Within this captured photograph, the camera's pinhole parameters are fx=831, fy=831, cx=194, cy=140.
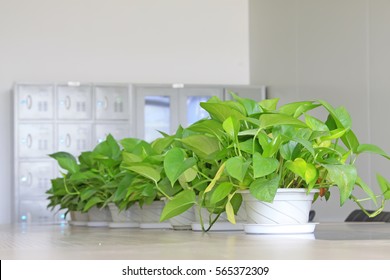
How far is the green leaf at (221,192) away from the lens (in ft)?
5.59

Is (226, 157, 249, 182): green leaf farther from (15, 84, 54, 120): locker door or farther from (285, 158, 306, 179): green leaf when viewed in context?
(15, 84, 54, 120): locker door

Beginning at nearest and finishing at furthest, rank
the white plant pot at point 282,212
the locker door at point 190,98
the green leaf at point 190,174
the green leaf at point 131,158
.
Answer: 1. the white plant pot at point 282,212
2. the green leaf at point 190,174
3. the green leaf at point 131,158
4. the locker door at point 190,98

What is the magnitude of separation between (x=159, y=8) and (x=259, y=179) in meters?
8.31

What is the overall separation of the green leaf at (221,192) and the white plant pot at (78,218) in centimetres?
150

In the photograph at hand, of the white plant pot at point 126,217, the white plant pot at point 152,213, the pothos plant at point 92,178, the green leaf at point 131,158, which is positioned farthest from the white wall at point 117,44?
the green leaf at point 131,158

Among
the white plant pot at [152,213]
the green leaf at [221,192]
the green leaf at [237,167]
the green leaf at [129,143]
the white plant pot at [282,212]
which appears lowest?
the white plant pot at [152,213]

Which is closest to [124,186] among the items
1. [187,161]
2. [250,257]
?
[187,161]

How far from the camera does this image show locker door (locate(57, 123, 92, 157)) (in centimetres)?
894

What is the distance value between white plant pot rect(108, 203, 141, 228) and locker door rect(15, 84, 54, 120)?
614 centimetres

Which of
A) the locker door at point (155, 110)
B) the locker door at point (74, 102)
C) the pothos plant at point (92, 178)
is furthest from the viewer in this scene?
the locker door at point (155, 110)

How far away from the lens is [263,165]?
1577mm

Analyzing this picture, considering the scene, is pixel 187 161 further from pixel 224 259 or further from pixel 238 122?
pixel 224 259

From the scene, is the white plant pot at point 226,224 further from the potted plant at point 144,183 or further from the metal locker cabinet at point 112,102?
the metal locker cabinet at point 112,102

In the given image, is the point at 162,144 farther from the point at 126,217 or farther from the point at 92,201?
the point at 92,201
